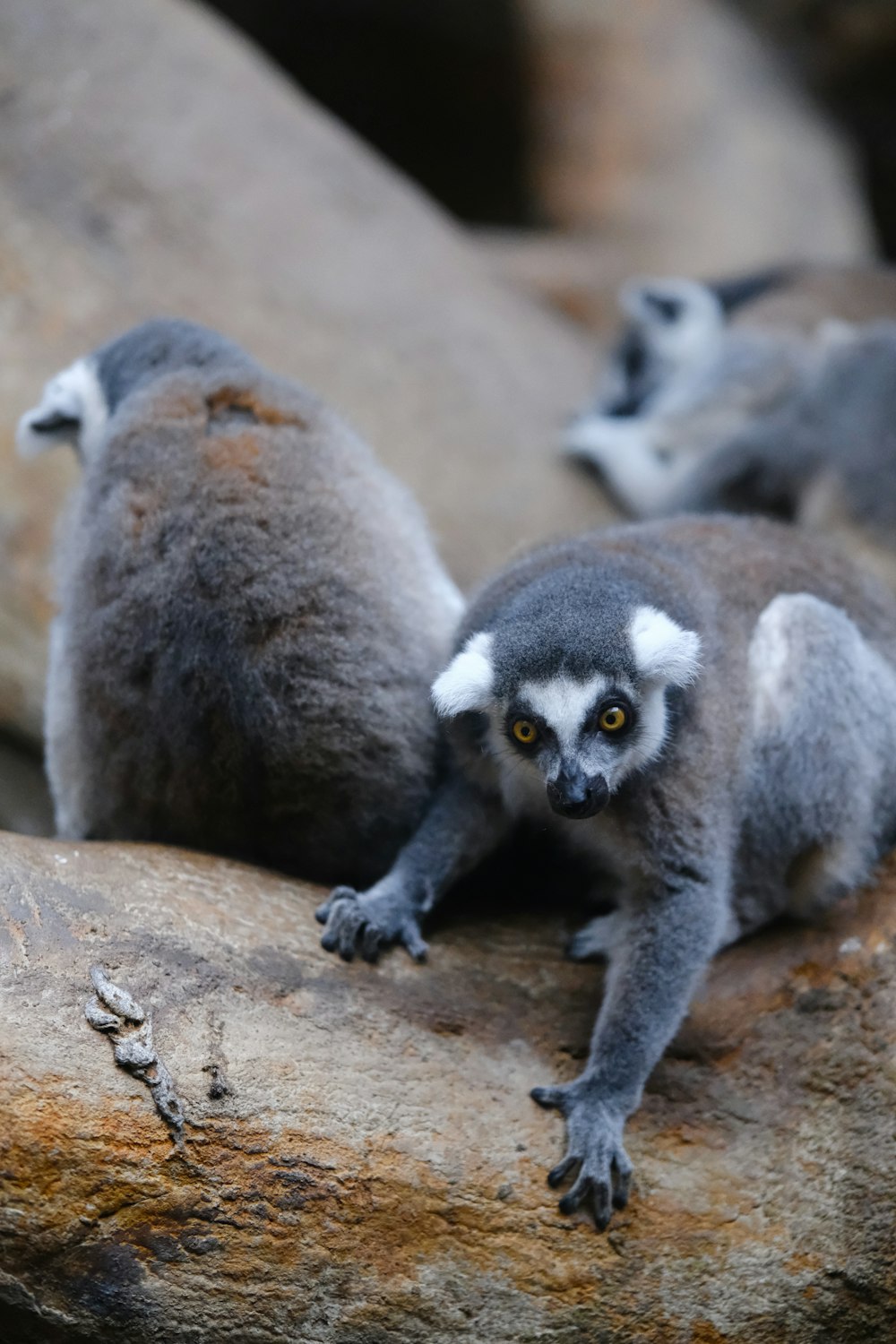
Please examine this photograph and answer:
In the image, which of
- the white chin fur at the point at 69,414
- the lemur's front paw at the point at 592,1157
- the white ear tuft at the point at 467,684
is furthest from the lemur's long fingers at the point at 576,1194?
the white chin fur at the point at 69,414

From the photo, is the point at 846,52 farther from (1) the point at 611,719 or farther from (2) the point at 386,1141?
(2) the point at 386,1141

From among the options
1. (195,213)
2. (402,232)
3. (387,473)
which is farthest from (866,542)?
(195,213)

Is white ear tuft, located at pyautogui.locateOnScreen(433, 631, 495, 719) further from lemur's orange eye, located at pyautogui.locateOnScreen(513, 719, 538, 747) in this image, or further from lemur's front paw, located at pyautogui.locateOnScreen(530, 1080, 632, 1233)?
lemur's front paw, located at pyautogui.locateOnScreen(530, 1080, 632, 1233)

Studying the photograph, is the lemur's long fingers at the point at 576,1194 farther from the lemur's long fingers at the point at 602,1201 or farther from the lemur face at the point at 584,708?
the lemur face at the point at 584,708

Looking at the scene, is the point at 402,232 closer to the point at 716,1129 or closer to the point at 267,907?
the point at 267,907

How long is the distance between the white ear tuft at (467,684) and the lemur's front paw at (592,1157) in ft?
3.89

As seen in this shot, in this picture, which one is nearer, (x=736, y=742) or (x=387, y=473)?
(x=736, y=742)

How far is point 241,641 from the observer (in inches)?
171

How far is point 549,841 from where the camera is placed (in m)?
4.77

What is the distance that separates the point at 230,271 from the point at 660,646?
548cm

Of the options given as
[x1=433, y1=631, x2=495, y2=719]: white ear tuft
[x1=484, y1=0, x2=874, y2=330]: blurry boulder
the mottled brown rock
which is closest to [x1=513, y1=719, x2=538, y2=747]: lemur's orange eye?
Answer: [x1=433, y1=631, x2=495, y2=719]: white ear tuft

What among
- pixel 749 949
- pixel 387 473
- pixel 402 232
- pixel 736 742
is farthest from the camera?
pixel 402 232

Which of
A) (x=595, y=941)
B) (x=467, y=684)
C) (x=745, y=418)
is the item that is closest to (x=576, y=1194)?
(x=595, y=941)

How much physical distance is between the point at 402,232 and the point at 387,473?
4.72 m
